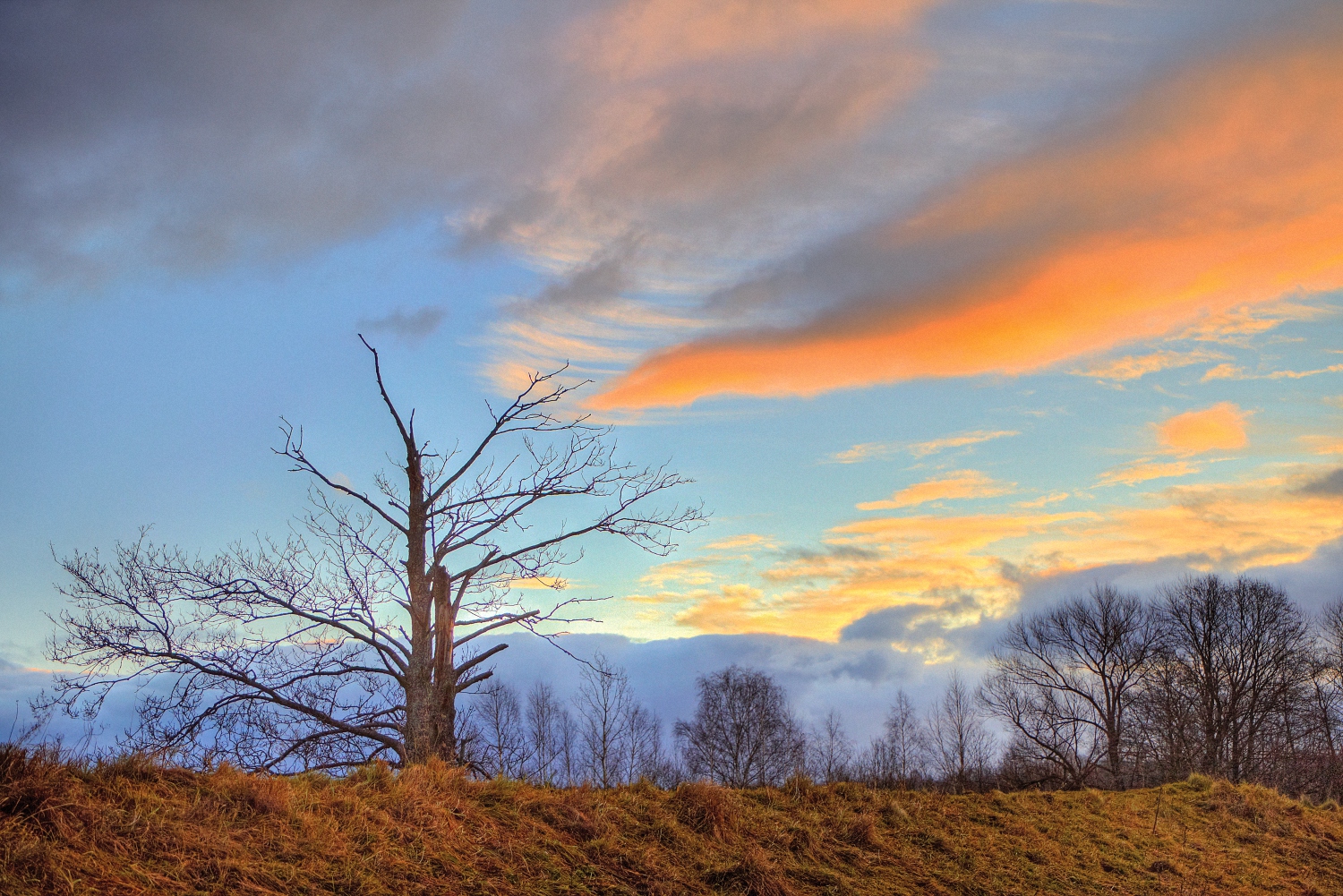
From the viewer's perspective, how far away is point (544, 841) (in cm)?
678

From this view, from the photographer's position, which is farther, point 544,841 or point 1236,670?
point 1236,670

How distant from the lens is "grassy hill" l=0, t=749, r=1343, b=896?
5.09 metres

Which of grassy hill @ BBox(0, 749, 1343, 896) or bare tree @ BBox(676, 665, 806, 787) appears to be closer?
grassy hill @ BBox(0, 749, 1343, 896)

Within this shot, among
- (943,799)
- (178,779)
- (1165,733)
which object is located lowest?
(1165,733)

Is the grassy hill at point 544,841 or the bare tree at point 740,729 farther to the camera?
the bare tree at point 740,729

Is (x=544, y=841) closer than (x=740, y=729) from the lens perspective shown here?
Yes

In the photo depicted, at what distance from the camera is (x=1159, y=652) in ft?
159

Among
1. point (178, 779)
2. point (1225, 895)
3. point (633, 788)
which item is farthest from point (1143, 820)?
point (178, 779)

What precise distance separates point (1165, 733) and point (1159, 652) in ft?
13.8

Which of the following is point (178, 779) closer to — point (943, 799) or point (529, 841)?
point (529, 841)

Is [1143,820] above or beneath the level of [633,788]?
beneath

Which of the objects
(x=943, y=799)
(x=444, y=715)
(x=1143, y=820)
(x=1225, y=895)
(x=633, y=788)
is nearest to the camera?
(x=633, y=788)

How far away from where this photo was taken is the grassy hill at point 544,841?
200 inches

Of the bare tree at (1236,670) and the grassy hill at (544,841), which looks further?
the bare tree at (1236,670)
